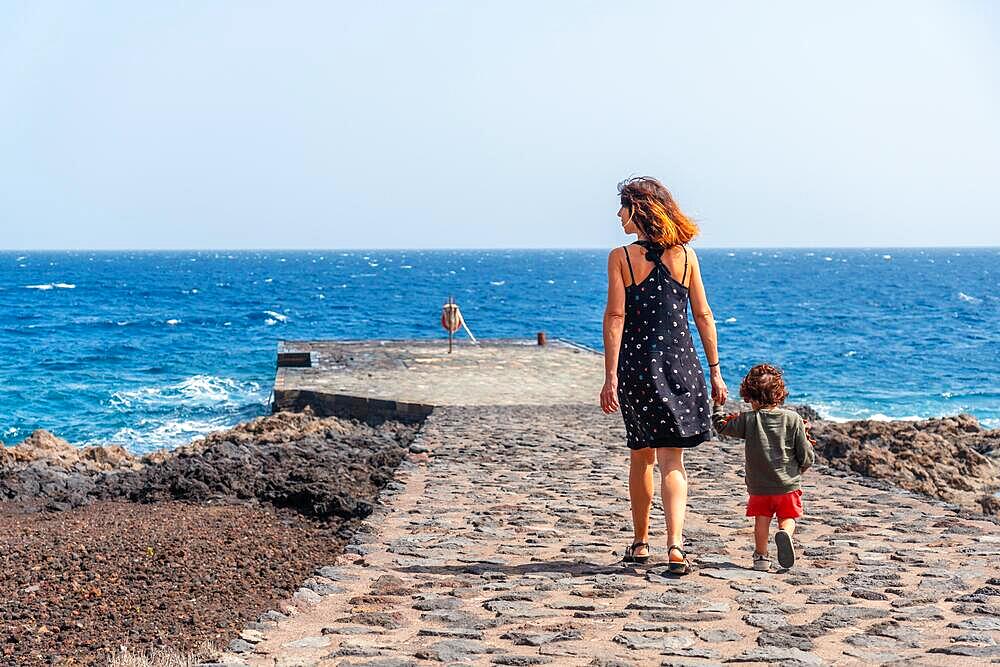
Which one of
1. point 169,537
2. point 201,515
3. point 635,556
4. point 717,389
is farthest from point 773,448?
point 201,515

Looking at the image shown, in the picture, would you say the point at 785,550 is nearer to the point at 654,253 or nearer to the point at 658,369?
the point at 658,369

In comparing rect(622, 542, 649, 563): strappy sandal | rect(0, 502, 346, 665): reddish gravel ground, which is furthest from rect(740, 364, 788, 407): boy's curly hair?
rect(0, 502, 346, 665): reddish gravel ground

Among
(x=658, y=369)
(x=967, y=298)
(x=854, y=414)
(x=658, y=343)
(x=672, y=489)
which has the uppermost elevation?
(x=658, y=343)

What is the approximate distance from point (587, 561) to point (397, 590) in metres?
1.19

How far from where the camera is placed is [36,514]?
9406 mm

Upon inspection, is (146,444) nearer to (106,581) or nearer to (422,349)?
(422,349)

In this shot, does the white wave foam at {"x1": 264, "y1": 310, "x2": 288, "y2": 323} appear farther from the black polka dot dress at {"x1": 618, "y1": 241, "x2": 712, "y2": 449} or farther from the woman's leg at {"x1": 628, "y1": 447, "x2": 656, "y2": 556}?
the black polka dot dress at {"x1": 618, "y1": 241, "x2": 712, "y2": 449}

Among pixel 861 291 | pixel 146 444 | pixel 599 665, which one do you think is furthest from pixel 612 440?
pixel 861 291

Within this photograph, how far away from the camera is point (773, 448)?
6.13 meters

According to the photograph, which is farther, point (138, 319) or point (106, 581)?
point (138, 319)

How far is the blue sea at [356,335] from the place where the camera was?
27.7 meters

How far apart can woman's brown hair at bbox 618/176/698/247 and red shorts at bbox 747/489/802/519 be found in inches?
56.4

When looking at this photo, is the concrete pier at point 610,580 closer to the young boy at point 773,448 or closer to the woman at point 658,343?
the young boy at point 773,448

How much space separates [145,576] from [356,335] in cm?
4854
